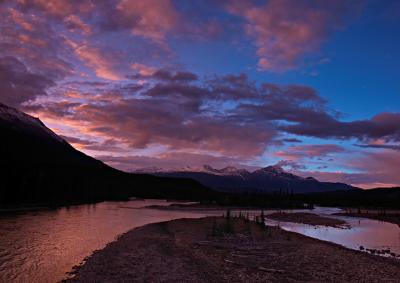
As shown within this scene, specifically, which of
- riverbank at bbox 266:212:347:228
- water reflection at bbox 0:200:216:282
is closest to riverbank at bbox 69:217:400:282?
water reflection at bbox 0:200:216:282

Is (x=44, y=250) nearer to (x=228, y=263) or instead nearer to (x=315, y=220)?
(x=228, y=263)

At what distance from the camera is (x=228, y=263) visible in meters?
26.5

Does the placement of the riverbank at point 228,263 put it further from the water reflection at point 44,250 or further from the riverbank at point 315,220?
the riverbank at point 315,220

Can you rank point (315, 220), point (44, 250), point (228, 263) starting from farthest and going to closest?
point (315, 220)
point (44, 250)
point (228, 263)

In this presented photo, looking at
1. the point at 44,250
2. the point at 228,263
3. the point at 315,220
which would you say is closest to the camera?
the point at 228,263

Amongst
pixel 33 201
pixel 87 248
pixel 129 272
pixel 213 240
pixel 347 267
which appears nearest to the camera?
pixel 129 272

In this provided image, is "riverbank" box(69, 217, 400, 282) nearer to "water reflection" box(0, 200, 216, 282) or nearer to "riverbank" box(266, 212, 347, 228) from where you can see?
"water reflection" box(0, 200, 216, 282)

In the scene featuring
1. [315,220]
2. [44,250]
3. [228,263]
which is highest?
[315,220]

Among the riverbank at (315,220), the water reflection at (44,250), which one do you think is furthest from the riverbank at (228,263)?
the riverbank at (315,220)

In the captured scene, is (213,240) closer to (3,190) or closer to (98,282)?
(98,282)

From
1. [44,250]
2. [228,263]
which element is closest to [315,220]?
[228,263]

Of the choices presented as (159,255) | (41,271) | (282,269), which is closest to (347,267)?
(282,269)

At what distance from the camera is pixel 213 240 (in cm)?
3903

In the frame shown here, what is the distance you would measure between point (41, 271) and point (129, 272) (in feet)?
18.8
